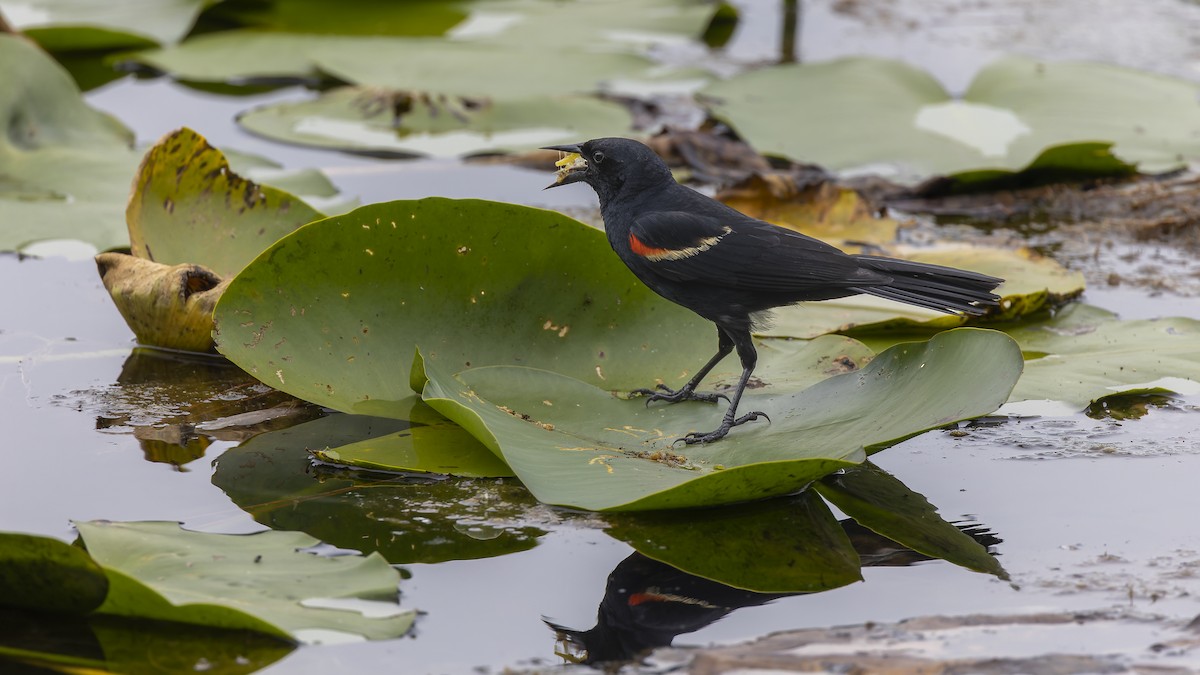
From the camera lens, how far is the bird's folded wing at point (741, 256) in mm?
3174

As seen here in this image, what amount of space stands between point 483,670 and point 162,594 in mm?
559

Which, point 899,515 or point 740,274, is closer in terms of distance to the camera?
point 899,515

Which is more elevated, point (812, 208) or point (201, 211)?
point (201, 211)

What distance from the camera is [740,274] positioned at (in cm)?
321

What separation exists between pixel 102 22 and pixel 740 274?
14.7 ft

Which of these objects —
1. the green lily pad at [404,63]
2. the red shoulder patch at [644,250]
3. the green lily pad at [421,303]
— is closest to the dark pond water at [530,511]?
the green lily pad at [421,303]

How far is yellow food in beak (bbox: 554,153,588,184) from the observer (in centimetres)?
362

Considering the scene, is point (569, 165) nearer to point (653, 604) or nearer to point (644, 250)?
point (644, 250)

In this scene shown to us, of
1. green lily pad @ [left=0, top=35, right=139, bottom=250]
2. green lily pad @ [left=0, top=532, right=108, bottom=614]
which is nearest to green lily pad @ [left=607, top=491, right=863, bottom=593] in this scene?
green lily pad @ [left=0, top=532, right=108, bottom=614]

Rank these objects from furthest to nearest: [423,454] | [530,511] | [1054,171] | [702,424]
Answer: [1054,171], [702,424], [423,454], [530,511]

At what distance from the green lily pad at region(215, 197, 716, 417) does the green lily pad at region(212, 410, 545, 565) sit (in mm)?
161

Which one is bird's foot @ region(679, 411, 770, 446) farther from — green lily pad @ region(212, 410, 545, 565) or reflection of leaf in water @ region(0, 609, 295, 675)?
reflection of leaf in water @ region(0, 609, 295, 675)

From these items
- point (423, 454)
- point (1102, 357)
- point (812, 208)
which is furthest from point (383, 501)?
point (812, 208)

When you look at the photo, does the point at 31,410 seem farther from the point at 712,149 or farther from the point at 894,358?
the point at 712,149
